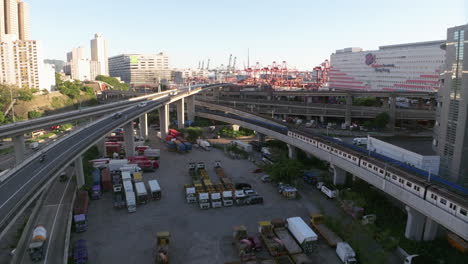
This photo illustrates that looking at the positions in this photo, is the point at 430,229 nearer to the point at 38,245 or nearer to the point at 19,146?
the point at 38,245

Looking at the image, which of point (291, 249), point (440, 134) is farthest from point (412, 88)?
point (291, 249)

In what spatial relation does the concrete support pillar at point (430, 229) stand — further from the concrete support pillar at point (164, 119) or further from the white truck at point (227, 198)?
the concrete support pillar at point (164, 119)

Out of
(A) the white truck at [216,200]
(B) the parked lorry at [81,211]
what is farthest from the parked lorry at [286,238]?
(B) the parked lorry at [81,211]

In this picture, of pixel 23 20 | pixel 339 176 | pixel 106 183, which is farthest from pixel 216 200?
pixel 23 20

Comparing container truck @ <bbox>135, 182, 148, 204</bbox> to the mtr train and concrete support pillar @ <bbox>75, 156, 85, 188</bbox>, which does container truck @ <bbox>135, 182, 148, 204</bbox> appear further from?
the mtr train

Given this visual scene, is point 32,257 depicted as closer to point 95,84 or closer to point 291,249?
point 291,249

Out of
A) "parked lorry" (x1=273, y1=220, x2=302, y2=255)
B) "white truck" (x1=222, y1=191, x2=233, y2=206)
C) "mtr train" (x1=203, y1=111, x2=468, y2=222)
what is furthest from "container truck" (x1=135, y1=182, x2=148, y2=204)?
"mtr train" (x1=203, y1=111, x2=468, y2=222)
